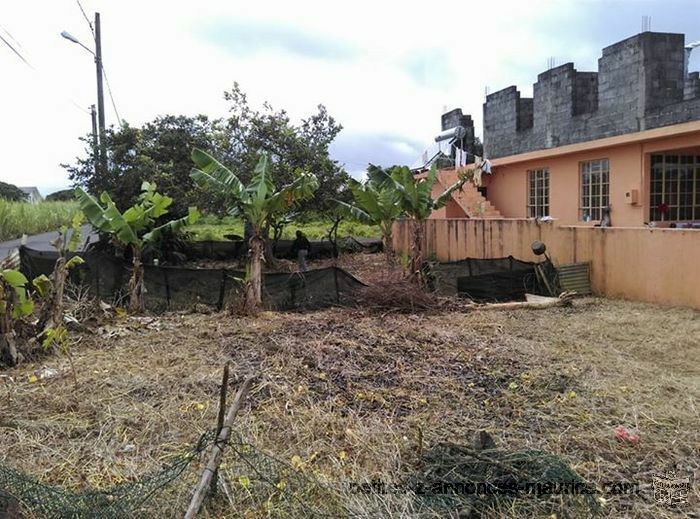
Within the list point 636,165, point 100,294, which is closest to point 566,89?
point 636,165

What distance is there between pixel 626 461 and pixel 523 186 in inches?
585

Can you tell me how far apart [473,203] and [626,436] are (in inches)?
601

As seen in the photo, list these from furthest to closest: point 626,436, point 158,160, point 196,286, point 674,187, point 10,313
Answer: point 158,160 → point 674,187 → point 196,286 → point 10,313 → point 626,436

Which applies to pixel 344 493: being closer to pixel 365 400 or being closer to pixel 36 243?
pixel 365 400

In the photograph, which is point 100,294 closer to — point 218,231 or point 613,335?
point 613,335

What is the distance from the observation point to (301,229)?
23484 mm

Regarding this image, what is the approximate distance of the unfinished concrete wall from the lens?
9766mm

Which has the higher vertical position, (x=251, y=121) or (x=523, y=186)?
(x=251, y=121)

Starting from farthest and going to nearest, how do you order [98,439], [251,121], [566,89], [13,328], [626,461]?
1. [566,89]
2. [251,121]
3. [13,328]
4. [98,439]
5. [626,461]

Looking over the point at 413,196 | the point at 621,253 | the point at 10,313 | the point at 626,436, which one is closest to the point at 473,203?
the point at 413,196

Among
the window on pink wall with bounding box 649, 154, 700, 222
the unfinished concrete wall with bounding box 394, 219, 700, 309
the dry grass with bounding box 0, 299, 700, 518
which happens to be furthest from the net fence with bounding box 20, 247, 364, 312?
the window on pink wall with bounding box 649, 154, 700, 222

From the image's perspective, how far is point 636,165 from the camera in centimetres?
1343

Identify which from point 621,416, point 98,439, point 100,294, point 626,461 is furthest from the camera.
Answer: point 100,294

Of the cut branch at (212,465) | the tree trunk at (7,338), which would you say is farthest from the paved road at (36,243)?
the cut branch at (212,465)
